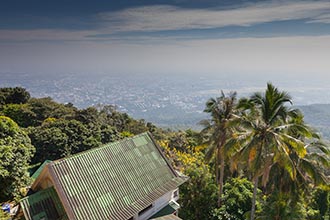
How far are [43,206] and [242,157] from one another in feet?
36.2

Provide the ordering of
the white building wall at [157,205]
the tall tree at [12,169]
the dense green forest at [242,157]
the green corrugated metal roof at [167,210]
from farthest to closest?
the green corrugated metal roof at [167,210] < the white building wall at [157,205] < the tall tree at [12,169] < the dense green forest at [242,157]

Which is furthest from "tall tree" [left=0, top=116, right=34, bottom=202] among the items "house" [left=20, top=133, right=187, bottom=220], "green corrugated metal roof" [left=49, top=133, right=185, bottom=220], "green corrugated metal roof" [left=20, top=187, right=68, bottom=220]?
"green corrugated metal roof" [left=49, top=133, right=185, bottom=220]

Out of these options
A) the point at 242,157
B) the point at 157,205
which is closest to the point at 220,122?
the point at 242,157

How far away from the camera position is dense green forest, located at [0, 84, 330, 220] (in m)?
14.9

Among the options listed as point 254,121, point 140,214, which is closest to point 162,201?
point 140,214

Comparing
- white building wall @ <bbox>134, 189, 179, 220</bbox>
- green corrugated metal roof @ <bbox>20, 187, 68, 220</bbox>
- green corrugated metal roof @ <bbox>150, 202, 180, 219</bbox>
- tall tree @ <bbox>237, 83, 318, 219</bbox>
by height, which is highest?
tall tree @ <bbox>237, 83, 318, 219</bbox>

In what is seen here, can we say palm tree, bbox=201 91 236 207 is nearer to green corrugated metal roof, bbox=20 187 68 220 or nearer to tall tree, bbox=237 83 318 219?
tall tree, bbox=237 83 318 219

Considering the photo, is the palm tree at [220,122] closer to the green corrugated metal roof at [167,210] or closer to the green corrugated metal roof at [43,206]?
the green corrugated metal roof at [167,210]

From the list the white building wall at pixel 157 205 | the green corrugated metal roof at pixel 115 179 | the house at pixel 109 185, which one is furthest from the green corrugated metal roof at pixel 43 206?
the white building wall at pixel 157 205

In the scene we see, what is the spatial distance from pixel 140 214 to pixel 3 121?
1245 cm

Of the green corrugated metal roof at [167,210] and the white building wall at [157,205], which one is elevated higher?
the white building wall at [157,205]

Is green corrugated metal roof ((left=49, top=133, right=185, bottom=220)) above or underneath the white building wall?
above

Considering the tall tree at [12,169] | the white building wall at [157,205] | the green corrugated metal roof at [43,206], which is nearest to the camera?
the green corrugated metal roof at [43,206]

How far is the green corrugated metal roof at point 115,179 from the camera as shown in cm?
1350
